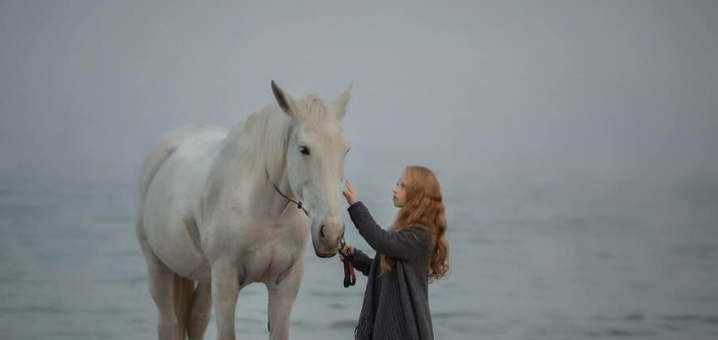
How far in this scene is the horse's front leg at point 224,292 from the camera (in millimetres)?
2494

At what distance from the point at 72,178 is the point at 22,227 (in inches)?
13.7

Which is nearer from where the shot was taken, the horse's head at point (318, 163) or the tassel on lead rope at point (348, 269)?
the horse's head at point (318, 163)

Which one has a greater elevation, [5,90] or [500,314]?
[5,90]

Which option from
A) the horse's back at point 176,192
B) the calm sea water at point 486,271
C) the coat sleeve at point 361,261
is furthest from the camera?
the calm sea water at point 486,271

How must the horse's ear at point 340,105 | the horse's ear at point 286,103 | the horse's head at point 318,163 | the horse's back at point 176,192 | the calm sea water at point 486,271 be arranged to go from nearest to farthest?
the horse's head at point 318,163, the horse's ear at point 286,103, the horse's ear at point 340,105, the horse's back at point 176,192, the calm sea water at point 486,271

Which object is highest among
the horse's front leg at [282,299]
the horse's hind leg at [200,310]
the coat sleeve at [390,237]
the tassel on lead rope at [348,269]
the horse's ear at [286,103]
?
the horse's ear at [286,103]

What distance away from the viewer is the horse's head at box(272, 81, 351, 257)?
2152 millimetres

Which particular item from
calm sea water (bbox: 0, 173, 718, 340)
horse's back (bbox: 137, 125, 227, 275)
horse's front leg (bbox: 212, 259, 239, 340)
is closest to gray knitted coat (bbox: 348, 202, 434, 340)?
horse's front leg (bbox: 212, 259, 239, 340)

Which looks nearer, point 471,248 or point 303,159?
point 303,159

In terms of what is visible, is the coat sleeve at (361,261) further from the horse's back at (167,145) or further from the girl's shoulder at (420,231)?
the horse's back at (167,145)

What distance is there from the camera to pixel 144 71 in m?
4.54

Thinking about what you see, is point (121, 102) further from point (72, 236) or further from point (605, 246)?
point (605, 246)

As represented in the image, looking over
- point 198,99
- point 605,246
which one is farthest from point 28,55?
point 605,246

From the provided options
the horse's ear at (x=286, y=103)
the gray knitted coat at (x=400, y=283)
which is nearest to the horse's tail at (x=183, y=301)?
the gray knitted coat at (x=400, y=283)
